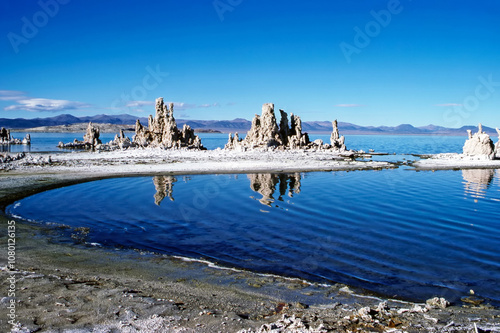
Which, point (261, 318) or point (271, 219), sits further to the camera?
point (271, 219)

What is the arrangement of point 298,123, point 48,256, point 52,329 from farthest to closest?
point 298,123
point 48,256
point 52,329

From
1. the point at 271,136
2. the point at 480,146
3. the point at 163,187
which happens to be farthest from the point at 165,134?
the point at 480,146

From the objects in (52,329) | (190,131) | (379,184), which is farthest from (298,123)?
(52,329)

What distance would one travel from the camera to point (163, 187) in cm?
2838

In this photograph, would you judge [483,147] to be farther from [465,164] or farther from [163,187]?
[163,187]

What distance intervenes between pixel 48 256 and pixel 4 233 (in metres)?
3.89

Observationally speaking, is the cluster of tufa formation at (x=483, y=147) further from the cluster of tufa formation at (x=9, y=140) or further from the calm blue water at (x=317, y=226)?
the cluster of tufa formation at (x=9, y=140)

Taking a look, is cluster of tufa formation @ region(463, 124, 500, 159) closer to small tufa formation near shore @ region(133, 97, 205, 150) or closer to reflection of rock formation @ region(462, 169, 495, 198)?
reflection of rock formation @ region(462, 169, 495, 198)

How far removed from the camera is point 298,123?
249ft

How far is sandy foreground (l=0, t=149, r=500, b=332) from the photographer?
6.32 metres

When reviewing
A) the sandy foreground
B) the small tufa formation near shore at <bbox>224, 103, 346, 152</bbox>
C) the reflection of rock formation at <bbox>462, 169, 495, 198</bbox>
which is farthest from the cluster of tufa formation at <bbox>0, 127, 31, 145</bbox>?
the reflection of rock formation at <bbox>462, 169, 495, 198</bbox>

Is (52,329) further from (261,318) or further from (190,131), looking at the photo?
(190,131)

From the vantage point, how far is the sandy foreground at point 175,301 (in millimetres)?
6320

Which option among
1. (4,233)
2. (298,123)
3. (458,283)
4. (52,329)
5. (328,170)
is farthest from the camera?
(298,123)
